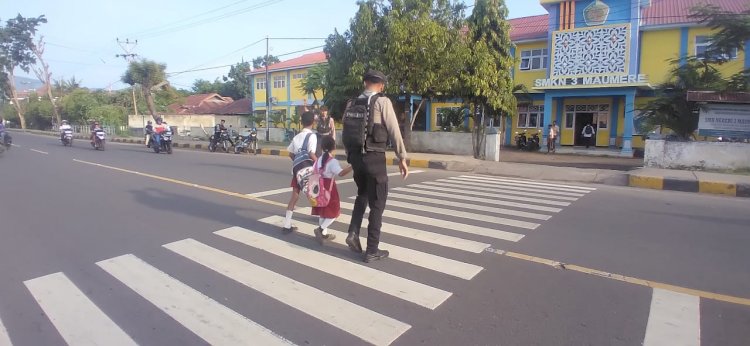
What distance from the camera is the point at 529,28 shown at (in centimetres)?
2581

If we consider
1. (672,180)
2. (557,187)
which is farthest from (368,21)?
(672,180)

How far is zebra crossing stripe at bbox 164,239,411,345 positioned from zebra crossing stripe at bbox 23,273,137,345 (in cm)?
98

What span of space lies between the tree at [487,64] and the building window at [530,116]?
883 cm

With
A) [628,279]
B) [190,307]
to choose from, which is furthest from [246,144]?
[628,279]

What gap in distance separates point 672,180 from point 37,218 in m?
12.1

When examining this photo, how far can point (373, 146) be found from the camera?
14.1 feet

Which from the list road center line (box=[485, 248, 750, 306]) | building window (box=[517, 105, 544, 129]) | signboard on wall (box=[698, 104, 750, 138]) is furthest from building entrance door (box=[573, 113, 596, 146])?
road center line (box=[485, 248, 750, 306])

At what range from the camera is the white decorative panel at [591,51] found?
21.0 meters

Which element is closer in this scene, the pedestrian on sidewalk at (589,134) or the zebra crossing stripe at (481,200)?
the zebra crossing stripe at (481,200)

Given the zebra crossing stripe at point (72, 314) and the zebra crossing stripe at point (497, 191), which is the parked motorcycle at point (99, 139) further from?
the zebra crossing stripe at point (72, 314)

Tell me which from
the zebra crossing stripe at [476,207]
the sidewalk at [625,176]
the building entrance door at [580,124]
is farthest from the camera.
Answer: the building entrance door at [580,124]

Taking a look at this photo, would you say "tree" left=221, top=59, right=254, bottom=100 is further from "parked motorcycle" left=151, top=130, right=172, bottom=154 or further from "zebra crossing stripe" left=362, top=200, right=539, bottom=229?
"zebra crossing stripe" left=362, top=200, right=539, bottom=229

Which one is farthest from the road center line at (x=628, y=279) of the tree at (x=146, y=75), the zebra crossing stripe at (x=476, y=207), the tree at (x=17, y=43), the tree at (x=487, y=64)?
the tree at (x=17, y=43)

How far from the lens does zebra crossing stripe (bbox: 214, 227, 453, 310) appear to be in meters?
3.63
